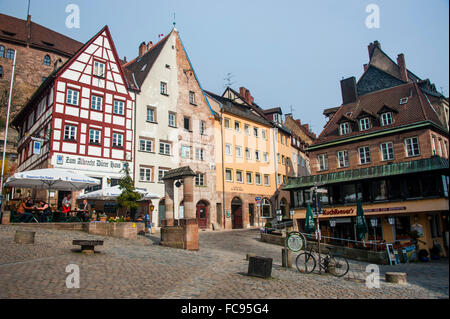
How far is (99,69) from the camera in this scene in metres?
30.0

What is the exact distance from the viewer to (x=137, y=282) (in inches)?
356

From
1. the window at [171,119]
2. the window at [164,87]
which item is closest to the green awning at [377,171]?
the window at [171,119]

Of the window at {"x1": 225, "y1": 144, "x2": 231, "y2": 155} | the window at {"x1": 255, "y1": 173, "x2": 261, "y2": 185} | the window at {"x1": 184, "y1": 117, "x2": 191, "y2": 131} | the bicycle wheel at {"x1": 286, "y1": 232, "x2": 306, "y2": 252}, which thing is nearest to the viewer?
the bicycle wheel at {"x1": 286, "y1": 232, "x2": 306, "y2": 252}

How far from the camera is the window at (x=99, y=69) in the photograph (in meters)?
29.6

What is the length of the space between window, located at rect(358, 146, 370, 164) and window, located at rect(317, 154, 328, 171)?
11.0 ft

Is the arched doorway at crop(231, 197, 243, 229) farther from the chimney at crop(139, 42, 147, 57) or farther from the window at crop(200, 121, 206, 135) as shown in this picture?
the chimney at crop(139, 42, 147, 57)

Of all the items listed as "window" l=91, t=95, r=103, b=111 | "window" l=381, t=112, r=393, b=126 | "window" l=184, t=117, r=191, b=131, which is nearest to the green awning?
"window" l=381, t=112, r=393, b=126

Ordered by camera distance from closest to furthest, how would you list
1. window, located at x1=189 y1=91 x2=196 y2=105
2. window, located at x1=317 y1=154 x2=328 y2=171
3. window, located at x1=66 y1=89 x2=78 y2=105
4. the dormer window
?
1. window, located at x1=66 y1=89 x2=78 y2=105
2. the dormer window
3. window, located at x1=317 y1=154 x2=328 y2=171
4. window, located at x1=189 y1=91 x2=196 y2=105

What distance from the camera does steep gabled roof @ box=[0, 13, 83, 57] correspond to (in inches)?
2336

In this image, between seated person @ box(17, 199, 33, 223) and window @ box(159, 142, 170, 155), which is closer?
seated person @ box(17, 199, 33, 223)

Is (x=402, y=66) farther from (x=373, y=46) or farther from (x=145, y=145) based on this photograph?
(x=145, y=145)

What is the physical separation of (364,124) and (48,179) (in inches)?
1016

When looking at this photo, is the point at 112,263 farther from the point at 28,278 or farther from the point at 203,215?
the point at 203,215

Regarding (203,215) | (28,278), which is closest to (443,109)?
(203,215)
